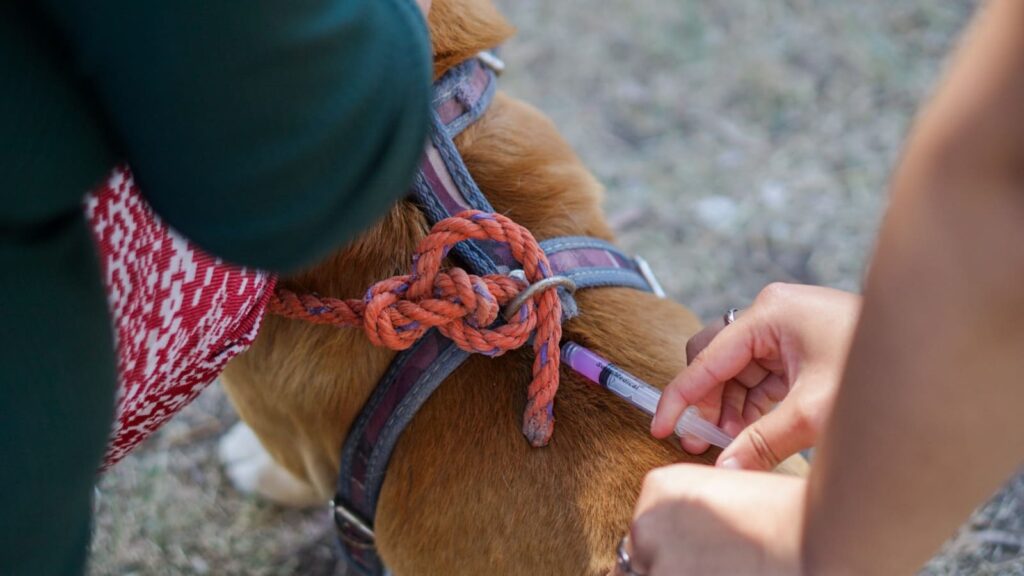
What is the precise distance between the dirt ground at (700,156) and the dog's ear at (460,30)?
1139 millimetres

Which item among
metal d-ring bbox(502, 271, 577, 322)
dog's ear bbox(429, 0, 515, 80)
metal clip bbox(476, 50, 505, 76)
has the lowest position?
metal d-ring bbox(502, 271, 577, 322)

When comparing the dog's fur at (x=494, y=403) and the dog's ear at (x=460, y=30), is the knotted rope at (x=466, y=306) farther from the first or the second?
the dog's ear at (x=460, y=30)

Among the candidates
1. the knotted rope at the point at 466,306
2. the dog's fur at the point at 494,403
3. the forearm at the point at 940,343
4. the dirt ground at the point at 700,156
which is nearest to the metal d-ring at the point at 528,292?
the knotted rope at the point at 466,306

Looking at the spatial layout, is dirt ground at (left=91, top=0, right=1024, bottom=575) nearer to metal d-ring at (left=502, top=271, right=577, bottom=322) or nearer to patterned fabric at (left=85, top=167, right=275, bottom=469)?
patterned fabric at (left=85, top=167, right=275, bottom=469)

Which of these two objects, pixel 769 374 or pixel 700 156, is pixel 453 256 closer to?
pixel 769 374

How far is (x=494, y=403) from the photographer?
117cm

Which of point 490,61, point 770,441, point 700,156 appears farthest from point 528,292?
point 700,156

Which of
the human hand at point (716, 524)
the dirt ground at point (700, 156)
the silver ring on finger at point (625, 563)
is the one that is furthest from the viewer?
the dirt ground at point (700, 156)

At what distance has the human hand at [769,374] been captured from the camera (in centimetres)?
98

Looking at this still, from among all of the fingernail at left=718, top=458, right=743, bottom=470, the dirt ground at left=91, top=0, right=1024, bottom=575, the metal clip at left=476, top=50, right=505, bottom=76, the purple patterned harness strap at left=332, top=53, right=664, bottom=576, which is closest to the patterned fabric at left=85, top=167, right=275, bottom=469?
the purple patterned harness strap at left=332, top=53, right=664, bottom=576

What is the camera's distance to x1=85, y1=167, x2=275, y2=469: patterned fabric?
0.93 meters

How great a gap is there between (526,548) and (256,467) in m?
1.00

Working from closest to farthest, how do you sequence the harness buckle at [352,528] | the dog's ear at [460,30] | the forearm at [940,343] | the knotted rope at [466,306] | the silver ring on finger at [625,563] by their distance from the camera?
the forearm at [940,343]
the silver ring on finger at [625,563]
the knotted rope at [466,306]
the dog's ear at [460,30]
the harness buckle at [352,528]

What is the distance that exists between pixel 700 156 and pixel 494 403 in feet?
5.30
